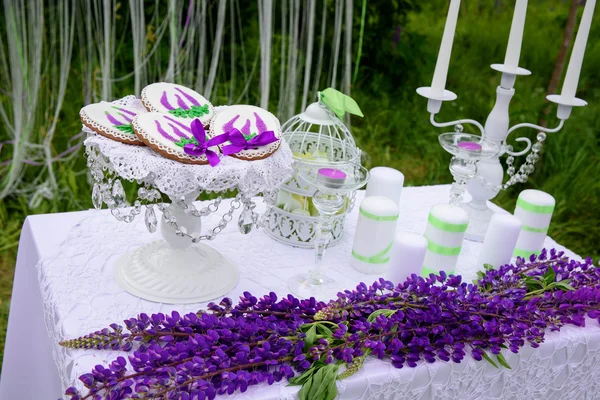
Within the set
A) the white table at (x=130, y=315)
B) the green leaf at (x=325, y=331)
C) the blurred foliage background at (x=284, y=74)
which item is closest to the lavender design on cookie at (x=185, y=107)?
the white table at (x=130, y=315)

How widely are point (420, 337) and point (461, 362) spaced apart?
0.11 meters

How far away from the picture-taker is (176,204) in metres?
1.16

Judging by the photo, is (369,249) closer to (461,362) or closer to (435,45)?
(461,362)

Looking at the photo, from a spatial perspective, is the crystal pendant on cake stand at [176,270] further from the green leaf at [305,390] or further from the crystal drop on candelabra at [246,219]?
the green leaf at [305,390]

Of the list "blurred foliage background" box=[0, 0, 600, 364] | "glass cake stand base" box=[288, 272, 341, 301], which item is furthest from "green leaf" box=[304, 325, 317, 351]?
"blurred foliage background" box=[0, 0, 600, 364]

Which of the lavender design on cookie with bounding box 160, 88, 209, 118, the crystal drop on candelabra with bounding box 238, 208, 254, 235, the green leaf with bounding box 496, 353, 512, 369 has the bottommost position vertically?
the green leaf with bounding box 496, 353, 512, 369

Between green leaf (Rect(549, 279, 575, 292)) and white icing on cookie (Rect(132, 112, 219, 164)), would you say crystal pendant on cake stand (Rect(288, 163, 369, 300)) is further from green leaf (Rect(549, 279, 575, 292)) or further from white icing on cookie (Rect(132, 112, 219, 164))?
green leaf (Rect(549, 279, 575, 292))

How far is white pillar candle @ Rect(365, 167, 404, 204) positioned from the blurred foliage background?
0.88 metres

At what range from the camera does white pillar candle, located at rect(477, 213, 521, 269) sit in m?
1.33

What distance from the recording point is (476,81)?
13.1 feet

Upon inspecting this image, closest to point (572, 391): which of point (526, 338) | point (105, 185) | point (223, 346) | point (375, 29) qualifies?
point (526, 338)

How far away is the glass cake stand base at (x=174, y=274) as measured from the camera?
1175mm

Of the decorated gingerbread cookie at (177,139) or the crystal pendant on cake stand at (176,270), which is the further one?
the crystal pendant on cake stand at (176,270)

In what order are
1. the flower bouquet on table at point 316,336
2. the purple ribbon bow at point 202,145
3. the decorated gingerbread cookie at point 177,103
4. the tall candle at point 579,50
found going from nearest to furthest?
1. the flower bouquet on table at point 316,336
2. the purple ribbon bow at point 202,145
3. the decorated gingerbread cookie at point 177,103
4. the tall candle at point 579,50
